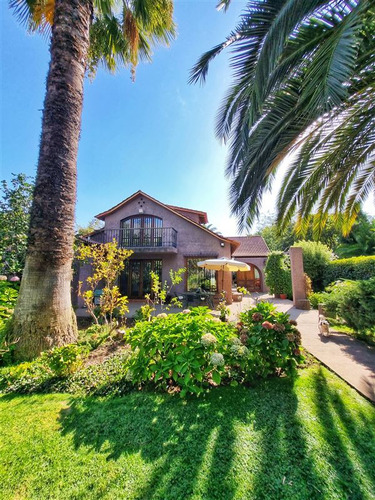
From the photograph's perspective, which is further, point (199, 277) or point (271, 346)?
point (199, 277)

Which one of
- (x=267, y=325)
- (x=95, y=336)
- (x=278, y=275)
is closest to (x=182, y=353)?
(x=267, y=325)

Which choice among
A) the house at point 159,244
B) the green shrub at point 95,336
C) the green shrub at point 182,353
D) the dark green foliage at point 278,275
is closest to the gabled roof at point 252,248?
the dark green foliage at point 278,275

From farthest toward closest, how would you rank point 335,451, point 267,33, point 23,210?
1. point 23,210
2. point 267,33
3. point 335,451

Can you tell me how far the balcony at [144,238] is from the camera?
13.9 metres

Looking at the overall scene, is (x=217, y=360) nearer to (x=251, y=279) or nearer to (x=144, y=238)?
(x=144, y=238)

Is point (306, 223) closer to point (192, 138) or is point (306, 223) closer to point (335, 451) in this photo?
point (335, 451)

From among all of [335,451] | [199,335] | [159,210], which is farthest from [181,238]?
[335,451]

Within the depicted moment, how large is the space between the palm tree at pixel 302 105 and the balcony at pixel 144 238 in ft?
30.0

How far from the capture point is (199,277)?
46.5 feet

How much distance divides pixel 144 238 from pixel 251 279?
13.5 m

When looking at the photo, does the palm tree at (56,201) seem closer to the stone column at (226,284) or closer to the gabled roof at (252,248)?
the stone column at (226,284)

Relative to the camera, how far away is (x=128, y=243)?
15.2m

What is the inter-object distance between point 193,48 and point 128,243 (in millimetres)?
11811

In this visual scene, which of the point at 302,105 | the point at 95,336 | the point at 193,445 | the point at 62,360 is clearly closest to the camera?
the point at 193,445
